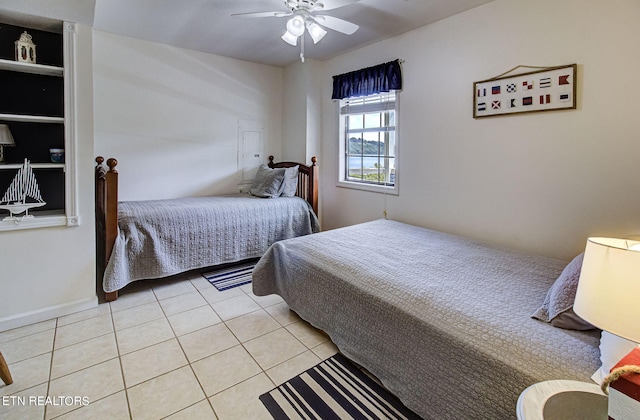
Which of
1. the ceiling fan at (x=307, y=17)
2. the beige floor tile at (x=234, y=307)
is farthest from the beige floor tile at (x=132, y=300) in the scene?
the ceiling fan at (x=307, y=17)

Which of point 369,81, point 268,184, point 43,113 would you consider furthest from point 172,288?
point 369,81

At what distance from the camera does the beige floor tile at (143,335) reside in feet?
6.82

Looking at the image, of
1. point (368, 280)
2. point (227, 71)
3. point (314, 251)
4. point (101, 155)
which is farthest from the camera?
point (227, 71)

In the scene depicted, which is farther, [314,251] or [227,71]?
[227,71]

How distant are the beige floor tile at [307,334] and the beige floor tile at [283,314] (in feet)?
0.20

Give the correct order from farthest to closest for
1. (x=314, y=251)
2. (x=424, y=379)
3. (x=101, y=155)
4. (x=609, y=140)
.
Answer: (x=101, y=155)
(x=314, y=251)
(x=609, y=140)
(x=424, y=379)

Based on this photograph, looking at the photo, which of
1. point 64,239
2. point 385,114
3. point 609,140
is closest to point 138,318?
point 64,239

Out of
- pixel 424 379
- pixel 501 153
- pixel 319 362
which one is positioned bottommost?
pixel 319 362

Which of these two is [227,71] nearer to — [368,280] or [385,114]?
[385,114]

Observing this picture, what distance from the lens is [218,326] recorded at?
2.34m

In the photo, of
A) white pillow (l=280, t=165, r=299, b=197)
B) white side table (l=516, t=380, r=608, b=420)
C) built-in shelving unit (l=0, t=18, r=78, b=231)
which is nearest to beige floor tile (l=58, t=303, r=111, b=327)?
built-in shelving unit (l=0, t=18, r=78, b=231)

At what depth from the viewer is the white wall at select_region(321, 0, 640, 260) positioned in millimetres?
2014

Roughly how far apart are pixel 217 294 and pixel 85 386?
4.01 ft

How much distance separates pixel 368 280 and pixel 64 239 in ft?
7.45
